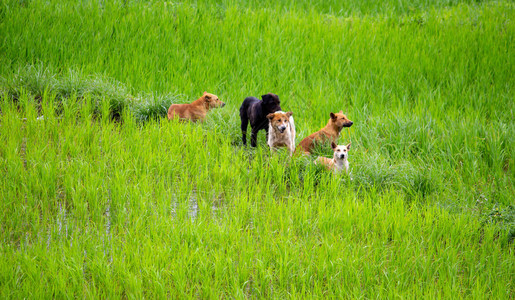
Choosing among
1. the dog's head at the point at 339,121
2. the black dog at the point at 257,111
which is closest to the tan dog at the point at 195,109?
the black dog at the point at 257,111

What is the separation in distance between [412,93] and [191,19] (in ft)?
17.5

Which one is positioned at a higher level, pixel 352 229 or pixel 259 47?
Result: pixel 259 47

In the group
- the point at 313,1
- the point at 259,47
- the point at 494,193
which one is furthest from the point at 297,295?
the point at 313,1

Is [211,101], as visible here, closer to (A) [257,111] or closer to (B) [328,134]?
(A) [257,111]

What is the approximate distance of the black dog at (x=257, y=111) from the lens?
6.15 m

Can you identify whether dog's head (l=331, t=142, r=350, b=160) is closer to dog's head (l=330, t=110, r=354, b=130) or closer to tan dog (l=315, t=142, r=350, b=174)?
tan dog (l=315, t=142, r=350, b=174)

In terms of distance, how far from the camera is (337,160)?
5.61 meters

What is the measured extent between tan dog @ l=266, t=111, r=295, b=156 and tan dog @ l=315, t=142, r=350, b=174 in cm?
51

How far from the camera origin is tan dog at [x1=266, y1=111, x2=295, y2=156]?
571 centimetres

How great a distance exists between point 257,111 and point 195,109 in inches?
49.8

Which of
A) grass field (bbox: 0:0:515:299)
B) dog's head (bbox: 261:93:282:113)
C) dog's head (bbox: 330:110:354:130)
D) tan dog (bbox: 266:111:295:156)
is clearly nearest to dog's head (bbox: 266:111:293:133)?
tan dog (bbox: 266:111:295:156)

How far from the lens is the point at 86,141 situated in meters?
6.17

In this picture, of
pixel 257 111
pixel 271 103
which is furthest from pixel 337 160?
pixel 257 111

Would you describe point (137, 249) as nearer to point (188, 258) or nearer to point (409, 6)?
point (188, 258)
